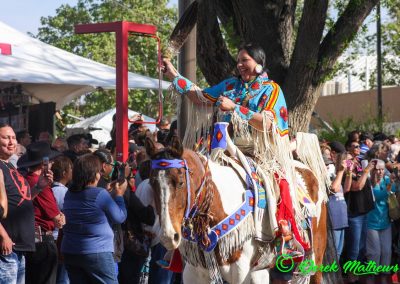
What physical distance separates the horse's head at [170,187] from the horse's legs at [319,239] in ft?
7.57

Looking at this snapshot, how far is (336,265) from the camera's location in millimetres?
8750

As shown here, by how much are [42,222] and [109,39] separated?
35.1 metres

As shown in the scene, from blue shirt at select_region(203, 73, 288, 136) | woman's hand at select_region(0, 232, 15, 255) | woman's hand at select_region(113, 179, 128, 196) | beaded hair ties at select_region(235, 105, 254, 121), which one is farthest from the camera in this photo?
woman's hand at select_region(113, 179, 128, 196)

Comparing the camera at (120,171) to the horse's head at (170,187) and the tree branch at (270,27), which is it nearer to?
the horse's head at (170,187)

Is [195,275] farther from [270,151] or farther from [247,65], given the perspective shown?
[247,65]

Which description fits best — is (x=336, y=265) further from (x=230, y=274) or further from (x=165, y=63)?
(x=165, y=63)

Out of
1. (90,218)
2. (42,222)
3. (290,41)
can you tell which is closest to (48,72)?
(290,41)

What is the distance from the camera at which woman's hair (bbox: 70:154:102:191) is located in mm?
7258

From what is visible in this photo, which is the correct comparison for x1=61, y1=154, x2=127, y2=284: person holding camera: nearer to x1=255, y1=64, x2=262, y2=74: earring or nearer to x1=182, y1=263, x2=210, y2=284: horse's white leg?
x1=182, y1=263, x2=210, y2=284: horse's white leg

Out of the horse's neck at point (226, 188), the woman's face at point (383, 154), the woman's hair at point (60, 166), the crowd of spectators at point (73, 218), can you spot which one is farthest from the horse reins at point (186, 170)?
the woman's face at point (383, 154)

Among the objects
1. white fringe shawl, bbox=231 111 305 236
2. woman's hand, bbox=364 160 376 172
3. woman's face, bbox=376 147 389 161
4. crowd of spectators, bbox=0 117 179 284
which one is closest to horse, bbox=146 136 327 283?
white fringe shawl, bbox=231 111 305 236

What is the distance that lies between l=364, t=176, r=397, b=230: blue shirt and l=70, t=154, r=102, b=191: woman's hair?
5.84 m

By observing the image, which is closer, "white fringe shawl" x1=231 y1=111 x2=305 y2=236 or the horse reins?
the horse reins

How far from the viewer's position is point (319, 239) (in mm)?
7793
